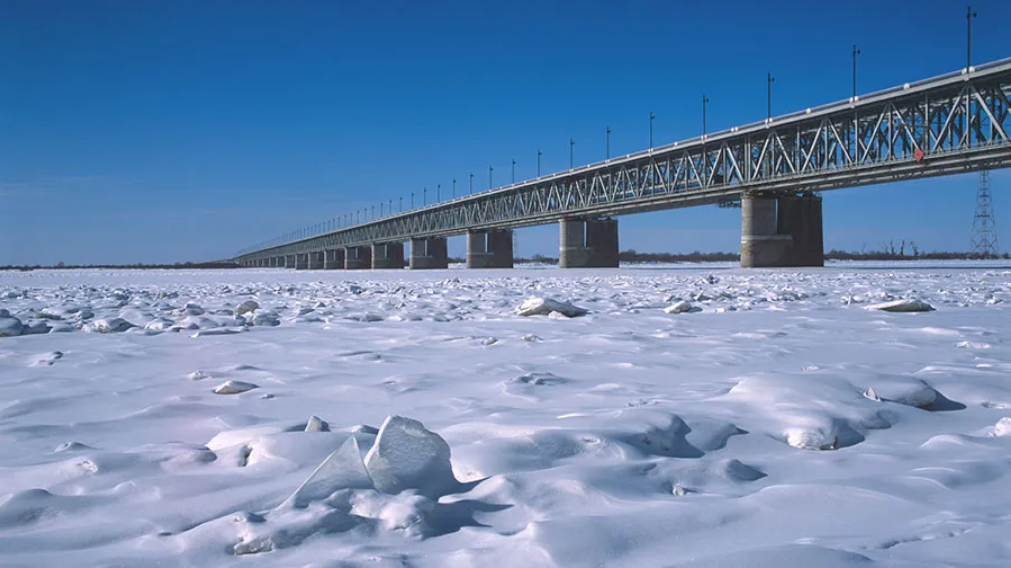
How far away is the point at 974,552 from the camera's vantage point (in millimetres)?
1671

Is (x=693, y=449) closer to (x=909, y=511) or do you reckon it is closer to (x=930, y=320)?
(x=909, y=511)

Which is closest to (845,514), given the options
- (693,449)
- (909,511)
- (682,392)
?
(909,511)

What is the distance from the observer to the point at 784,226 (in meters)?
39.6

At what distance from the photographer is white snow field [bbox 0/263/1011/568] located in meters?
1.78

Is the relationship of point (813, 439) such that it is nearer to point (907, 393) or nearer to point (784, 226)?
point (907, 393)

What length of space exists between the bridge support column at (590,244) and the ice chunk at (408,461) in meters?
54.3

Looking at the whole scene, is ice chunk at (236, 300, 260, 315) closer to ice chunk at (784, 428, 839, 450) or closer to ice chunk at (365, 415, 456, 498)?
ice chunk at (365, 415, 456, 498)

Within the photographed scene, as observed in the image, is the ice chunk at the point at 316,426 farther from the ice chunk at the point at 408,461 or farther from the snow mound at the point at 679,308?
the snow mound at the point at 679,308

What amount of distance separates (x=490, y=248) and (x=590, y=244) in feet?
60.6

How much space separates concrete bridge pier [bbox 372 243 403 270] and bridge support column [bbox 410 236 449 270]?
1703cm

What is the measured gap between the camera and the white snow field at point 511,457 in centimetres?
178

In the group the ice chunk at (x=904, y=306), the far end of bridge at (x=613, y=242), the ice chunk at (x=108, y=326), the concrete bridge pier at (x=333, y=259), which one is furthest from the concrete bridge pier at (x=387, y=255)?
the ice chunk at (x=904, y=306)

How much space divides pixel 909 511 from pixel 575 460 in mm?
1067

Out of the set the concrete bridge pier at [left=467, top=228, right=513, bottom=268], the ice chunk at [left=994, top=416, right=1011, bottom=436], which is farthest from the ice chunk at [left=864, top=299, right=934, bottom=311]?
the concrete bridge pier at [left=467, top=228, right=513, bottom=268]
